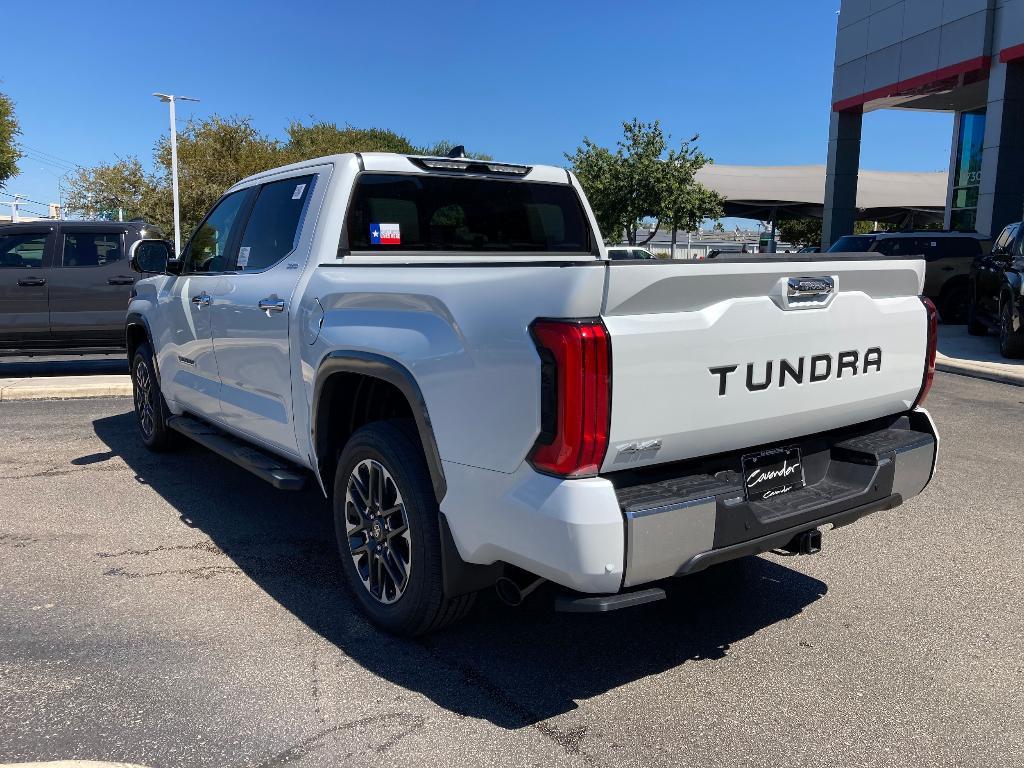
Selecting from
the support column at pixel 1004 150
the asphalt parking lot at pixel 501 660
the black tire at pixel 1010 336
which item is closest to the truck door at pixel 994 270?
the black tire at pixel 1010 336

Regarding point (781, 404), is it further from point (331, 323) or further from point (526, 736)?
point (331, 323)

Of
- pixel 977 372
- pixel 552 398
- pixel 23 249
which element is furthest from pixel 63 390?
pixel 977 372

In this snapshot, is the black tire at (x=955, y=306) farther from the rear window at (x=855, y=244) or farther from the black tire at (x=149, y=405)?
the black tire at (x=149, y=405)

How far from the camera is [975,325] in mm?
13969

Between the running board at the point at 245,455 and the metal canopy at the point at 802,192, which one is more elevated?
the metal canopy at the point at 802,192

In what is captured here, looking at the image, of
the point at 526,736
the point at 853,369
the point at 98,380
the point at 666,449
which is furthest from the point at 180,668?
the point at 98,380

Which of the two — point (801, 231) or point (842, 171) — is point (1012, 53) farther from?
point (801, 231)

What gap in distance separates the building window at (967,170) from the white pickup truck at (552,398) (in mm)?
24206

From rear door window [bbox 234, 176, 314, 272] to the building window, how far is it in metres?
24.3

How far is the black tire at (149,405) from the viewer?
6352 millimetres

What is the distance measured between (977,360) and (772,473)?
9583mm

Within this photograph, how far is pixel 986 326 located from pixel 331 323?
12.7 m

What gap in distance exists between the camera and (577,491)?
2574mm

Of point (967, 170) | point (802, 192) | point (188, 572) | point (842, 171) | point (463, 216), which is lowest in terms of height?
point (188, 572)
